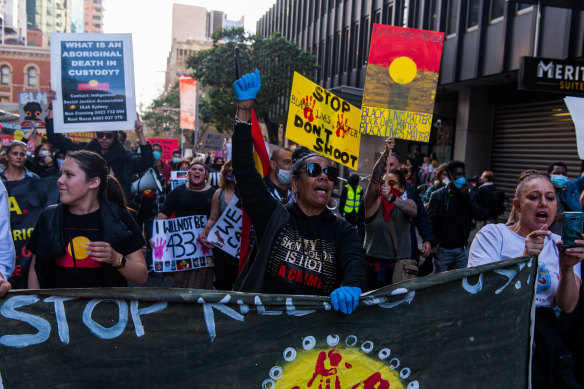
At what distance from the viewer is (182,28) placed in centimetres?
14700

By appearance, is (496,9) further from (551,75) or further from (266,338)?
(266,338)

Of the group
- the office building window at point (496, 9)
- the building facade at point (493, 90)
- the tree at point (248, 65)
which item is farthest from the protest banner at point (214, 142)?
the tree at point (248, 65)

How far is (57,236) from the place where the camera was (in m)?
3.22

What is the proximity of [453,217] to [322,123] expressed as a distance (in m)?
2.72

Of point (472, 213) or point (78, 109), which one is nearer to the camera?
point (78, 109)

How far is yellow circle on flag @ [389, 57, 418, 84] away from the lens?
20.1ft

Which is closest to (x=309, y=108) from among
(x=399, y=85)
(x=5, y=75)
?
(x=399, y=85)

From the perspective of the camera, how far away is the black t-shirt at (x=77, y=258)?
10.8ft

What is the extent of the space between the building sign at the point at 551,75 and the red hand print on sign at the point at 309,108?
10.6 feet

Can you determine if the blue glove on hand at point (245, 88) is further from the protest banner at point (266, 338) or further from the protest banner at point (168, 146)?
the protest banner at point (168, 146)

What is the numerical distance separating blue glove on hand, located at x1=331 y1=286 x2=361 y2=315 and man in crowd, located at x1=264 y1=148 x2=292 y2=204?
2400mm

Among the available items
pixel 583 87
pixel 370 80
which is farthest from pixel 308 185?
pixel 583 87

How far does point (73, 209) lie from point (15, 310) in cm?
89

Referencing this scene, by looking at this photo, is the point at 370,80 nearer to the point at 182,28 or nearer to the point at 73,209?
the point at 73,209
